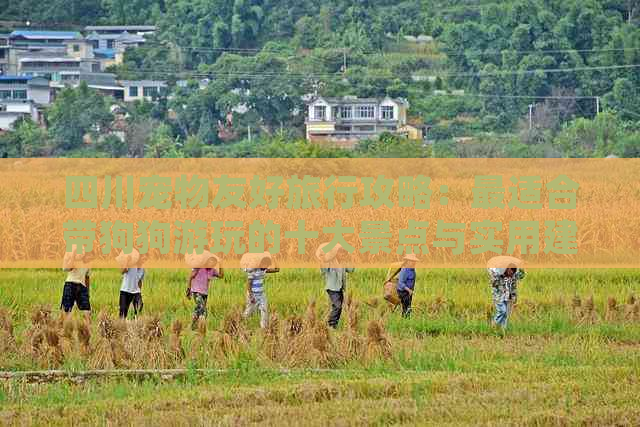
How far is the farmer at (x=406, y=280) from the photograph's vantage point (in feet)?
42.9

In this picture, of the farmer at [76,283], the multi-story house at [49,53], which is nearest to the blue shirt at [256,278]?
the farmer at [76,283]

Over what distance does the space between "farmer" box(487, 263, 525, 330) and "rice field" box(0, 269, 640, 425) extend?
5.5 inches

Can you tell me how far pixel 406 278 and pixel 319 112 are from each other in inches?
1748

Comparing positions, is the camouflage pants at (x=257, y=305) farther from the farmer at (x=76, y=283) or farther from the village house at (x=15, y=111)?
the village house at (x=15, y=111)

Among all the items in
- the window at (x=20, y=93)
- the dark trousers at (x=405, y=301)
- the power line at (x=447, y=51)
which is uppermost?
the power line at (x=447, y=51)

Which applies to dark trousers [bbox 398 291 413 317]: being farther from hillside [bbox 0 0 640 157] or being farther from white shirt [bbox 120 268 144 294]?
hillside [bbox 0 0 640 157]

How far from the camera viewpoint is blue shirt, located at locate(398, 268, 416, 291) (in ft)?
42.9

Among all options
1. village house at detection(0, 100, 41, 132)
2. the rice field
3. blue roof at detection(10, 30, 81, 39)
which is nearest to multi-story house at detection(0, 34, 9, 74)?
blue roof at detection(10, 30, 81, 39)

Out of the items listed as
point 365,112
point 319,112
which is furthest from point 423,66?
point 319,112

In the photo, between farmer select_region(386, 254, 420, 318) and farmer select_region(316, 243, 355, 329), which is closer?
farmer select_region(316, 243, 355, 329)

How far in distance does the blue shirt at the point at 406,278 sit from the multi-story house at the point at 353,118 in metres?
42.1

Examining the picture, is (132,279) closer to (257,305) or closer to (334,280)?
(257,305)

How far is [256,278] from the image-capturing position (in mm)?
12125

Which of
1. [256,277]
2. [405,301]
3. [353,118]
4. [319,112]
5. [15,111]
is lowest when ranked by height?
[405,301]
